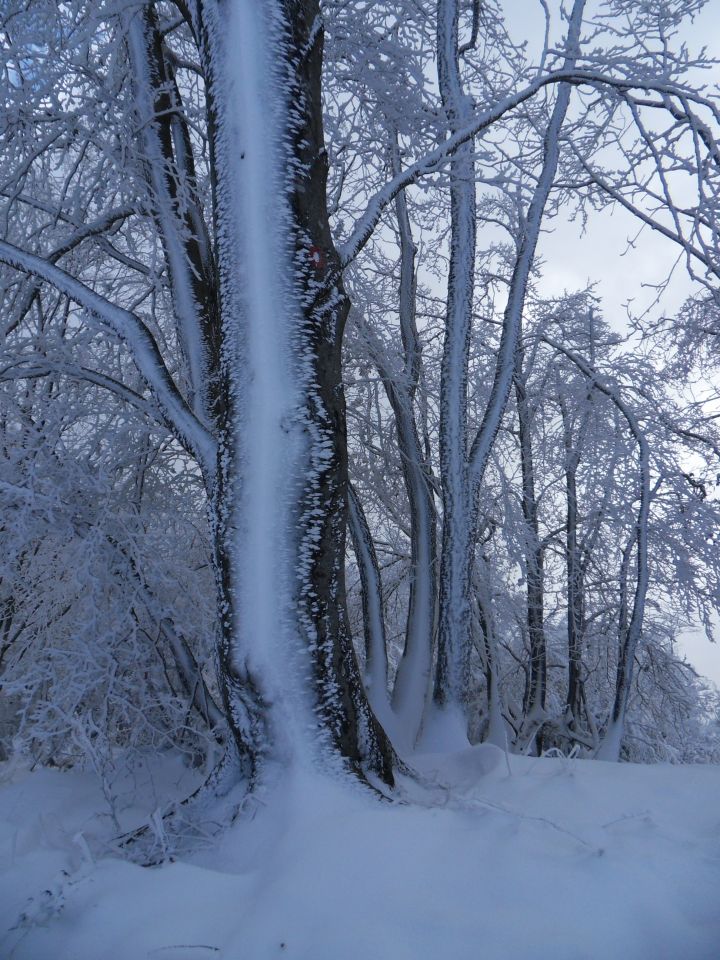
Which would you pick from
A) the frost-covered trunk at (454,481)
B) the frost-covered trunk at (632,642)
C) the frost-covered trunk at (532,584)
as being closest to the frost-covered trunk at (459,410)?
the frost-covered trunk at (454,481)

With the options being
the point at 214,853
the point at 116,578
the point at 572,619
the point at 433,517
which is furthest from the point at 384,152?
the point at 572,619

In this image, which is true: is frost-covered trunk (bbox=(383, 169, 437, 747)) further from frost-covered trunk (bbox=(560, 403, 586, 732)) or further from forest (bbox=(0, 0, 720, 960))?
frost-covered trunk (bbox=(560, 403, 586, 732))

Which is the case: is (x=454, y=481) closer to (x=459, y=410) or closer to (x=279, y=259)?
(x=459, y=410)

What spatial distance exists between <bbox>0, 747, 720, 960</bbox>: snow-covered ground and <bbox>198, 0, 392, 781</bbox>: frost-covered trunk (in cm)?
42

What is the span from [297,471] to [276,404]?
0.31m

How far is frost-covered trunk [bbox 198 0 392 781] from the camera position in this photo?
10.8 ft

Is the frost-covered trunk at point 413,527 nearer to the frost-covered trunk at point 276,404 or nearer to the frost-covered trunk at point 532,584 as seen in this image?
the frost-covered trunk at point 532,584

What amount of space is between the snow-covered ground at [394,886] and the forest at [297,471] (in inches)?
0.6

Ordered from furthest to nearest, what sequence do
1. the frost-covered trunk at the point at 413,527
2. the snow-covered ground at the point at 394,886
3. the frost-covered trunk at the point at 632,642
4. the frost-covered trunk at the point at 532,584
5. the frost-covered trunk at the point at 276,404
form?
the frost-covered trunk at the point at 532,584, the frost-covered trunk at the point at 413,527, the frost-covered trunk at the point at 632,642, the frost-covered trunk at the point at 276,404, the snow-covered ground at the point at 394,886

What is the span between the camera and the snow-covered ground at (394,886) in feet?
7.24

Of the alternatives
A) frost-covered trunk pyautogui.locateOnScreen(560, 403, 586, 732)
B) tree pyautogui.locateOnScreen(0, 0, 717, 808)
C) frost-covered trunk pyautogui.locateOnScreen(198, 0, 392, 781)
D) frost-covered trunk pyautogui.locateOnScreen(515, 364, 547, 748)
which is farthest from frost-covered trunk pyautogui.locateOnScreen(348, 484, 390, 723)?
frost-covered trunk pyautogui.locateOnScreen(560, 403, 586, 732)

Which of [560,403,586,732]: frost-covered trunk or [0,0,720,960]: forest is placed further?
[560,403,586,732]: frost-covered trunk

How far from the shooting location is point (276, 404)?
11.0 ft

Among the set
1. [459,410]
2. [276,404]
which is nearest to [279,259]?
[276,404]
